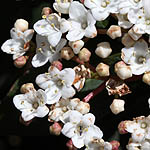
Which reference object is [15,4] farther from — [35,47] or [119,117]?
[119,117]

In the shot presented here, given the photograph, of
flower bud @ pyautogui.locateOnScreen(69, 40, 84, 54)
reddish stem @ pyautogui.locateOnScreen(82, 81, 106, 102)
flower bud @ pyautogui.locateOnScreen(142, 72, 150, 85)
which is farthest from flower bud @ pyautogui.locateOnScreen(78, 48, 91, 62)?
flower bud @ pyautogui.locateOnScreen(142, 72, 150, 85)

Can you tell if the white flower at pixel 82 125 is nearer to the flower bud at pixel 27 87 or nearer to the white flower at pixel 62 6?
the flower bud at pixel 27 87

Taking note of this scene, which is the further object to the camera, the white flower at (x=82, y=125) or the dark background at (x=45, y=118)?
the dark background at (x=45, y=118)

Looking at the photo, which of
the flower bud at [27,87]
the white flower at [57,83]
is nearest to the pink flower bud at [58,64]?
the white flower at [57,83]

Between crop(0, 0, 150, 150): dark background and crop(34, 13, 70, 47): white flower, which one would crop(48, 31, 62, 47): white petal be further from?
crop(0, 0, 150, 150): dark background

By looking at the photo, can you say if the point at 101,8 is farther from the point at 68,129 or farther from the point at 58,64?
the point at 68,129
